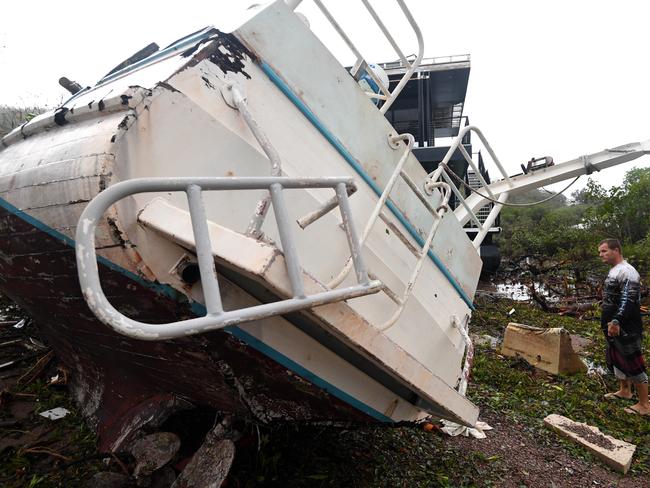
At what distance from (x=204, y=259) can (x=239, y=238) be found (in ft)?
0.86

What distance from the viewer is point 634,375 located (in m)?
3.77

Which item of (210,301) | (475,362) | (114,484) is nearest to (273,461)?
(114,484)

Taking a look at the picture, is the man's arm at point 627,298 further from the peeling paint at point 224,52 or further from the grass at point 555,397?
the peeling paint at point 224,52

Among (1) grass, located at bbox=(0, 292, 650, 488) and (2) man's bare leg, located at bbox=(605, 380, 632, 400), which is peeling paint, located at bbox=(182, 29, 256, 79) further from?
(2) man's bare leg, located at bbox=(605, 380, 632, 400)

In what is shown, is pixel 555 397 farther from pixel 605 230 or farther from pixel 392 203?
pixel 605 230

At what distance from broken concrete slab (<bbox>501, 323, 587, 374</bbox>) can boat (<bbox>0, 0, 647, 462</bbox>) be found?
255 centimetres

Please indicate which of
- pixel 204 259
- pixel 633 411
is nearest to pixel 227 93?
pixel 204 259

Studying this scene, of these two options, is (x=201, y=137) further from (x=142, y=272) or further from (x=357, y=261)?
(x=357, y=261)

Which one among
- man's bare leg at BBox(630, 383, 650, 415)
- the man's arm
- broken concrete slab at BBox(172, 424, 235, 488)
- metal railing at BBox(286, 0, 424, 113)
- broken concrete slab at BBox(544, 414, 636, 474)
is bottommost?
broken concrete slab at BBox(172, 424, 235, 488)

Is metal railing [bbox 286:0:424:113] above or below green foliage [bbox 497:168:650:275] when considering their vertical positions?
below

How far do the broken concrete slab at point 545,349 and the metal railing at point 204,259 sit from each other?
160 inches

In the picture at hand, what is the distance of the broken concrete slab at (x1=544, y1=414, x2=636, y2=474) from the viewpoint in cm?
283

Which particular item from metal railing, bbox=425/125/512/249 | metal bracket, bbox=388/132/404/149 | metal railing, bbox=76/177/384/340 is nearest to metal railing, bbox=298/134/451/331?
metal bracket, bbox=388/132/404/149

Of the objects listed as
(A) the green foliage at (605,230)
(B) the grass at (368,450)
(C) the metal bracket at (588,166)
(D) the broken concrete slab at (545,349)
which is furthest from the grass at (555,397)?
(A) the green foliage at (605,230)
